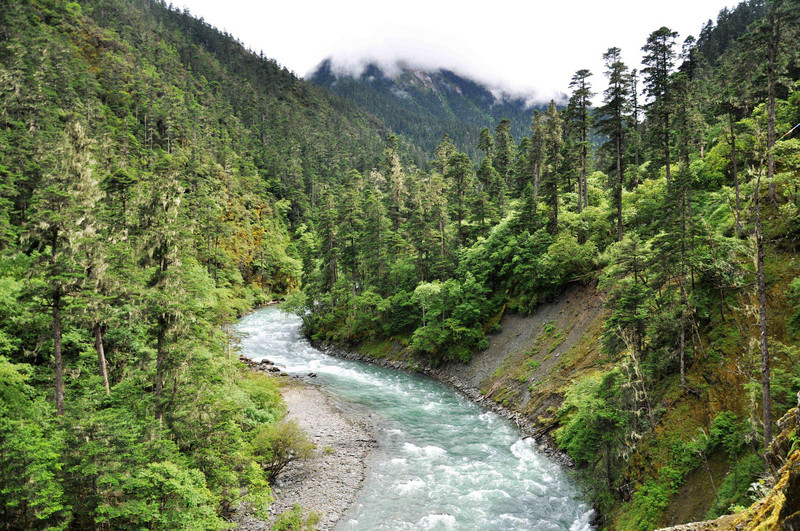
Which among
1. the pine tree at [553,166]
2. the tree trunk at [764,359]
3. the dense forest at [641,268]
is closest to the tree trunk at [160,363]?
the dense forest at [641,268]

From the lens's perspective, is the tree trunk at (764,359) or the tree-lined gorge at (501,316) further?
the tree-lined gorge at (501,316)

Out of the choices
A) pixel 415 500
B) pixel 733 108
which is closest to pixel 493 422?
pixel 415 500

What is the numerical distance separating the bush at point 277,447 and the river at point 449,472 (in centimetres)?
390

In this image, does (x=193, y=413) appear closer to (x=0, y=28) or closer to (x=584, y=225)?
(x=584, y=225)

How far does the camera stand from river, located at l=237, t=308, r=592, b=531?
1641 cm

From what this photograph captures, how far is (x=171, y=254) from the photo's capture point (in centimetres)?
1423

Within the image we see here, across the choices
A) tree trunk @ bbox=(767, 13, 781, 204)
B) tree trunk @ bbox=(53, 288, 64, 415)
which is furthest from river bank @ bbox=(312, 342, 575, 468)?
tree trunk @ bbox=(53, 288, 64, 415)

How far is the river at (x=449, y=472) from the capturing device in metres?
16.4

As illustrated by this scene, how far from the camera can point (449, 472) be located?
20203 mm

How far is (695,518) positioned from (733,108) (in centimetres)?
2162

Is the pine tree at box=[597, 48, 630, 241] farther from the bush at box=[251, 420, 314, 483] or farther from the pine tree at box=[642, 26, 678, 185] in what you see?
the bush at box=[251, 420, 314, 483]

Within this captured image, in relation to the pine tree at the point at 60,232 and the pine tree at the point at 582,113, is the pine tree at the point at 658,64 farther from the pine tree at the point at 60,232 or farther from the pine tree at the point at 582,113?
the pine tree at the point at 60,232

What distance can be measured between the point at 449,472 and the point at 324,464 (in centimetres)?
667

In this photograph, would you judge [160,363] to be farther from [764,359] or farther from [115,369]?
[764,359]
